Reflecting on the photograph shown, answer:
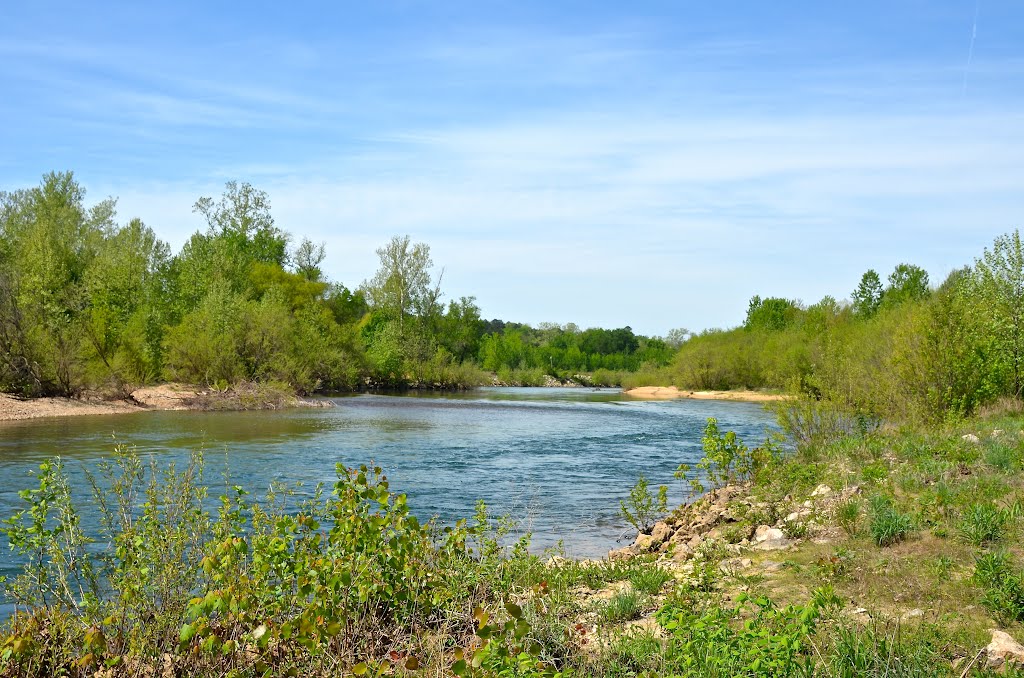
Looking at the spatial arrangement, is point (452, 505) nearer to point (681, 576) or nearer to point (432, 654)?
point (681, 576)

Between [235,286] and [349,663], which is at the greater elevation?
[235,286]

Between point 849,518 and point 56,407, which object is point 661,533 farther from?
point 56,407

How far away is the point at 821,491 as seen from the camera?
39.2ft

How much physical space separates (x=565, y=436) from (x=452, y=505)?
671 inches

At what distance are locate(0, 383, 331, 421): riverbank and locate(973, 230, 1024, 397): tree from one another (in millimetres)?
33642

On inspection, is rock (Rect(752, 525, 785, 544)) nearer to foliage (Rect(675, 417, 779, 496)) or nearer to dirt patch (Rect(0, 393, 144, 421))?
foliage (Rect(675, 417, 779, 496))

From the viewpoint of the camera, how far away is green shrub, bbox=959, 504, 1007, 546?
27.6ft

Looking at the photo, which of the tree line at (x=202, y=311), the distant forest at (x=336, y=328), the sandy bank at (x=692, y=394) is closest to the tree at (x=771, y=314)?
the distant forest at (x=336, y=328)

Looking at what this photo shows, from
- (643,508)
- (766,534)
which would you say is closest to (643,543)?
(643,508)

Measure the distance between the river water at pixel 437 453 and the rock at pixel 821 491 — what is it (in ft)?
10.1

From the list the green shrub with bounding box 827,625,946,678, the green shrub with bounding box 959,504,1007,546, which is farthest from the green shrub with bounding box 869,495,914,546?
the green shrub with bounding box 827,625,946,678

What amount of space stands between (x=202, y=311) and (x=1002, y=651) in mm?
51098

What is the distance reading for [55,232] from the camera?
59.3 meters

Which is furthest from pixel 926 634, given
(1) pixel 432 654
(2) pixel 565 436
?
(2) pixel 565 436
